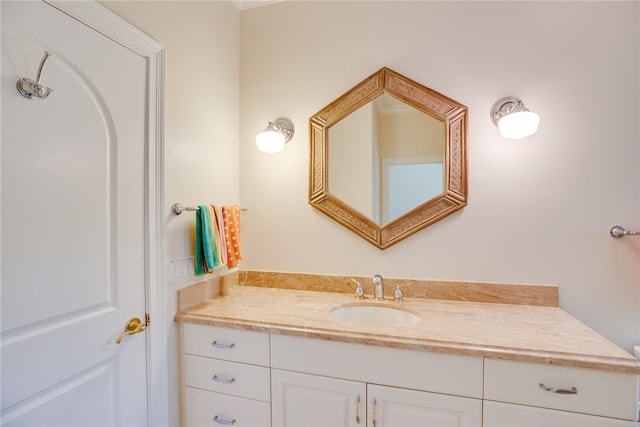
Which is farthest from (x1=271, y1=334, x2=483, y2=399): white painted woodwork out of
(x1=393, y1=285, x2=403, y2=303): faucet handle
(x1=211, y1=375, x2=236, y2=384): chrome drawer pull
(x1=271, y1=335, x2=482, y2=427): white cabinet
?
(x1=393, y1=285, x2=403, y2=303): faucet handle

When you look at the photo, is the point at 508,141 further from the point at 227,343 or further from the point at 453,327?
the point at 227,343

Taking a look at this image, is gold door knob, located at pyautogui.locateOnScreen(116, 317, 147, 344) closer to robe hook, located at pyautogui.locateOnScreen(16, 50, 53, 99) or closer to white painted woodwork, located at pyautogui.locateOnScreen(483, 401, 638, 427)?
robe hook, located at pyautogui.locateOnScreen(16, 50, 53, 99)

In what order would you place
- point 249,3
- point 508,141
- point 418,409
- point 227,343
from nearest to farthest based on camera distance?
point 418,409 → point 227,343 → point 508,141 → point 249,3

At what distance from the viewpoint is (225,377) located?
4.36 feet

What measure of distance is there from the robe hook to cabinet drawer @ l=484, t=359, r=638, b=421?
5.45ft

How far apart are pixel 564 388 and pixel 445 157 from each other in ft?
3.49

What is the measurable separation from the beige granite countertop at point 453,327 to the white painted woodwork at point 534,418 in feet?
0.56

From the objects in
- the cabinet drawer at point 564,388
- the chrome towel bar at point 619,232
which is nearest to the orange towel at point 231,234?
the cabinet drawer at point 564,388

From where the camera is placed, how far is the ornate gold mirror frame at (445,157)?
5.13 ft

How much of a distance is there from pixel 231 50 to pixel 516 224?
1.89 m

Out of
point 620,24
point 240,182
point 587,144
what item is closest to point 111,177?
point 240,182

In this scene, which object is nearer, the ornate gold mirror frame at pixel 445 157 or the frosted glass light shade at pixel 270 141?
the ornate gold mirror frame at pixel 445 157

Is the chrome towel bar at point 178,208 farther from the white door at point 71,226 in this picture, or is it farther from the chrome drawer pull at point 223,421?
the chrome drawer pull at point 223,421

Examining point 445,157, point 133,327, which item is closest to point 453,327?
point 445,157
